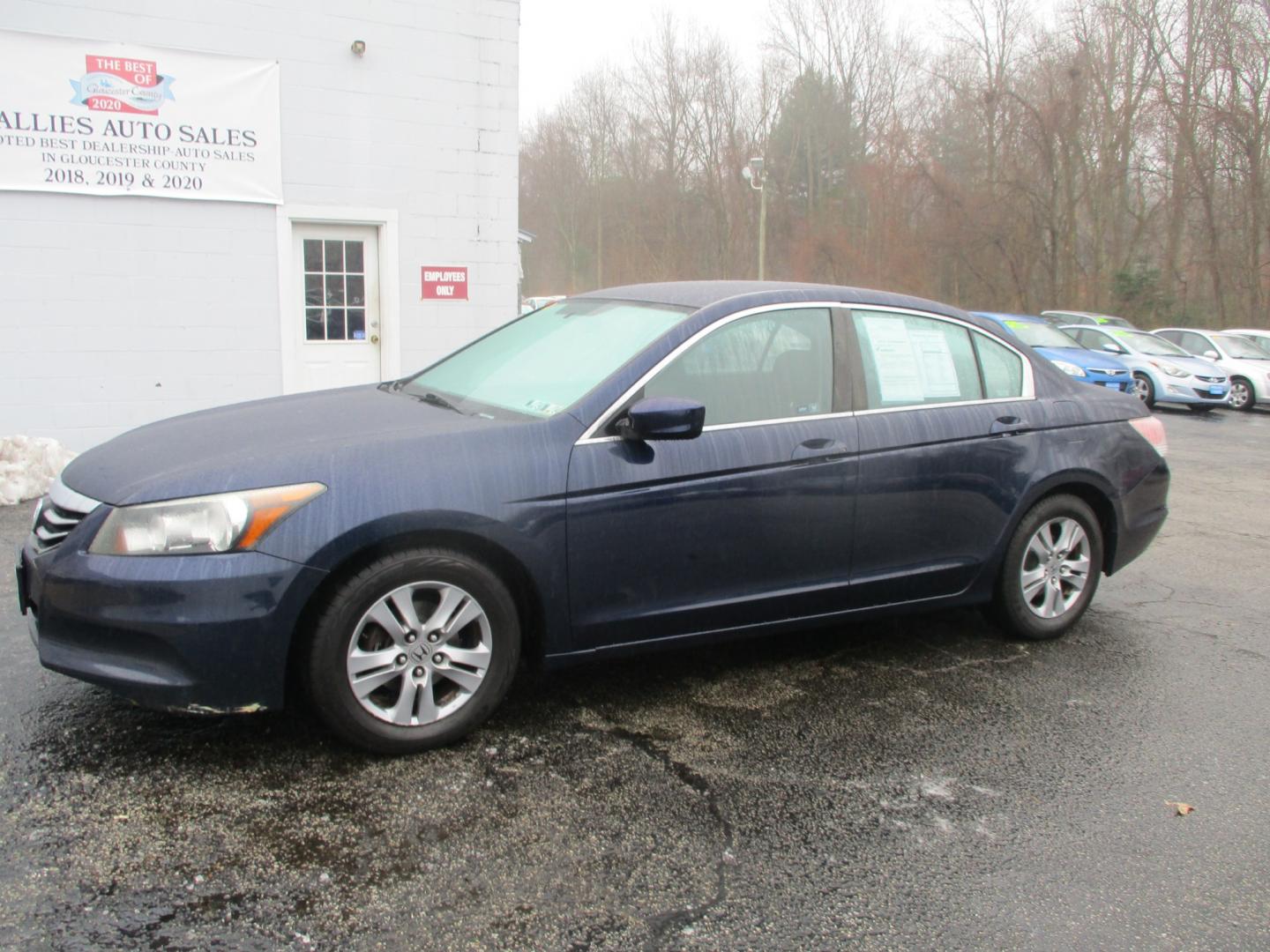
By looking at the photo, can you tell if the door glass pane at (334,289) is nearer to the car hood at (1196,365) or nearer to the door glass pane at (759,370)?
the door glass pane at (759,370)

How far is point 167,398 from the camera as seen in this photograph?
355 inches

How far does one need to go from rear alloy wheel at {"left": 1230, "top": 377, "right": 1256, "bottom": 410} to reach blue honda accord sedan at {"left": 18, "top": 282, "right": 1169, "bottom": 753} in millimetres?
15485

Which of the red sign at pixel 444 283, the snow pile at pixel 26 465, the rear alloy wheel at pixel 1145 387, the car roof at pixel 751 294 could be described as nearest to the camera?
the car roof at pixel 751 294

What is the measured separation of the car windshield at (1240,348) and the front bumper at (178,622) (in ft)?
64.5

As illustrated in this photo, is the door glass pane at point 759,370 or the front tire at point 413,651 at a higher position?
the door glass pane at point 759,370

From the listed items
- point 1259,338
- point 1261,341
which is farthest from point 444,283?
point 1259,338

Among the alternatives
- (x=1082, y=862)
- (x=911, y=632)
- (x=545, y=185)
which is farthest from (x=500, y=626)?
(x=545, y=185)

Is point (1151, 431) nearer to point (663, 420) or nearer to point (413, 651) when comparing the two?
point (663, 420)

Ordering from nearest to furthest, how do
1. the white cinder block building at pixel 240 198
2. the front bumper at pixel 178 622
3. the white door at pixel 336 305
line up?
the front bumper at pixel 178 622, the white cinder block building at pixel 240 198, the white door at pixel 336 305

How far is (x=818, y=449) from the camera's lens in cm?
392

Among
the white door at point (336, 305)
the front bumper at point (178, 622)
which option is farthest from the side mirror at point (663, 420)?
the white door at point (336, 305)

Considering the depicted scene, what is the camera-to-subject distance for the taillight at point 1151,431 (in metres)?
4.87

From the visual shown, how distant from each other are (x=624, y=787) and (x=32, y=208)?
772 cm

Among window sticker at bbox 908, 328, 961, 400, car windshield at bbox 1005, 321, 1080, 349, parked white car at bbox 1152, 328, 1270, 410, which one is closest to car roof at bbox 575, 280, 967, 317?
window sticker at bbox 908, 328, 961, 400
